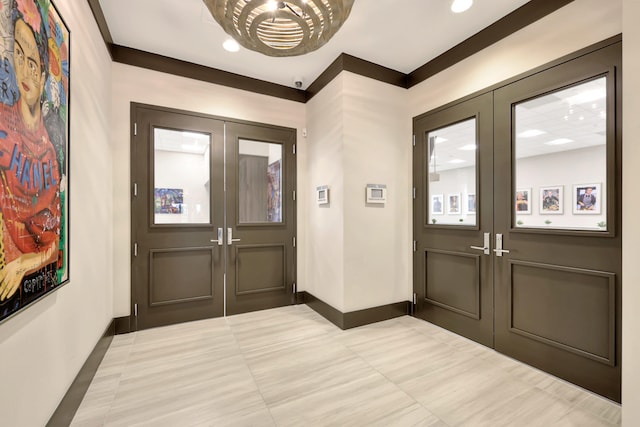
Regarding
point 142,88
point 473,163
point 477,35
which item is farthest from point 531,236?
point 142,88

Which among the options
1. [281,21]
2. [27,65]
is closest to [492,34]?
[281,21]

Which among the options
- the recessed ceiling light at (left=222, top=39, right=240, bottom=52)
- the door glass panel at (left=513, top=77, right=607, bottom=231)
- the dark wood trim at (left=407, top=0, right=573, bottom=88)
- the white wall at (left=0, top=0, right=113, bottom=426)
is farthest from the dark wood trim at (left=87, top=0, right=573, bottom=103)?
the door glass panel at (left=513, top=77, right=607, bottom=231)

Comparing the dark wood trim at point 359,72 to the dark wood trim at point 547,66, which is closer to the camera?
the dark wood trim at point 547,66

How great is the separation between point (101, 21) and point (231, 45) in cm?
115

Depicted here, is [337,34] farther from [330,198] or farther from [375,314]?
[375,314]

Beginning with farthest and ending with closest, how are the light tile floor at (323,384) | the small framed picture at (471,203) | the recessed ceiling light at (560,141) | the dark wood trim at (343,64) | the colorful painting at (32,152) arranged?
the small framed picture at (471,203) → the dark wood trim at (343,64) → the recessed ceiling light at (560,141) → the light tile floor at (323,384) → the colorful painting at (32,152)

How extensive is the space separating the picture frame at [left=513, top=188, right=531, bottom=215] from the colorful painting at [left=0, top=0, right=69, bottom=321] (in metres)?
3.36

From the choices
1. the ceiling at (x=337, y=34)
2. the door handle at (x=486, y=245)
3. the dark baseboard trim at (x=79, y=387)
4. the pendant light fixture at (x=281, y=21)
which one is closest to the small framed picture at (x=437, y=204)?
the door handle at (x=486, y=245)

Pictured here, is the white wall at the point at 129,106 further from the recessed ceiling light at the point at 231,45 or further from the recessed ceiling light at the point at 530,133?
the recessed ceiling light at the point at 530,133

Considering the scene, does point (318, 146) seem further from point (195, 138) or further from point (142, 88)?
point (142, 88)

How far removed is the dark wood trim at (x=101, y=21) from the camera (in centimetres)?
237

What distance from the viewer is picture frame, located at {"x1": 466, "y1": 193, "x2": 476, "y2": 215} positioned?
2.90m

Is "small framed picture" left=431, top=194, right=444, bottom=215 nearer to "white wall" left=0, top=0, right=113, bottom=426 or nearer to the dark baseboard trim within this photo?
"white wall" left=0, top=0, right=113, bottom=426

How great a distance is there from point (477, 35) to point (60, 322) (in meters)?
4.17
